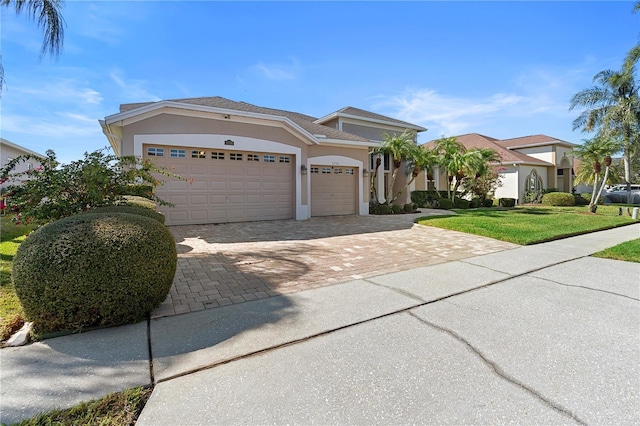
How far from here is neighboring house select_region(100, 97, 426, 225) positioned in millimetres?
10352

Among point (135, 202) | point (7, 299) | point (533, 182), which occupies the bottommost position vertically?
point (7, 299)

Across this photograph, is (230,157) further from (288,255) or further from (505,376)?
(505,376)

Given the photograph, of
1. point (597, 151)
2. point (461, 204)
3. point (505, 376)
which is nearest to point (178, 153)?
point (505, 376)

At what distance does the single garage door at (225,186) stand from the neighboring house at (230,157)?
0.03 m

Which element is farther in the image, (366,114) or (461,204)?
(366,114)

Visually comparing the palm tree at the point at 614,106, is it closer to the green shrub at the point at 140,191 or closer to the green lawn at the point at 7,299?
the green shrub at the point at 140,191

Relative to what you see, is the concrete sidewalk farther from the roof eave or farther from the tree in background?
the tree in background

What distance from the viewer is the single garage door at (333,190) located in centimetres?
1428

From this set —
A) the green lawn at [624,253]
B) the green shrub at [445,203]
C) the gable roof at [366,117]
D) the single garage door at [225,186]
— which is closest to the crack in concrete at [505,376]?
the green lawn at [624,253]

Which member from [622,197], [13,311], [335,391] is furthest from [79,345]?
[622,197]

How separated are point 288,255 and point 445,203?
644 inches

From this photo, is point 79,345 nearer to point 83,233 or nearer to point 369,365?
point 83,233

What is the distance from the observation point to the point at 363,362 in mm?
2674

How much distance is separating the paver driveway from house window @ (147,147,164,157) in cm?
256
